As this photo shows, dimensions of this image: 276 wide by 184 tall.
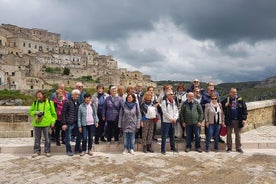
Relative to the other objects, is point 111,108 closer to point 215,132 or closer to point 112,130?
point 112,130

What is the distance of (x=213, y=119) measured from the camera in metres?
7.82

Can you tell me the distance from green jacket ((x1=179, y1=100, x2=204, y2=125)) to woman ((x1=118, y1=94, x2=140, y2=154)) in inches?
55.1

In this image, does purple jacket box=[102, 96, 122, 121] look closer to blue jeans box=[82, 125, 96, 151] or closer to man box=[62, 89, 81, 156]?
blue jeans box=[82, 125, 96, 151]

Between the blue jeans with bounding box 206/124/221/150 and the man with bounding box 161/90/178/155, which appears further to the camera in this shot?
the blue jeans with bounding box 206/124/221/150

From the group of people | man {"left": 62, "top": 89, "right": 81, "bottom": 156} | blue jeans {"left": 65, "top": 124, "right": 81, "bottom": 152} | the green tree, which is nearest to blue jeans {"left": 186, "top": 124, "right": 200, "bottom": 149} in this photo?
the group of people

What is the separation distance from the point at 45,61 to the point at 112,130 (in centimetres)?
7800

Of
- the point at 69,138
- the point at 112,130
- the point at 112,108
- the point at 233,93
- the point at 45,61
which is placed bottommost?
the point at 69,138

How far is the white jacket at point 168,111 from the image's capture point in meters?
7.60

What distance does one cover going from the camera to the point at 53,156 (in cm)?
706

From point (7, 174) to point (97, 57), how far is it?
101919 mm

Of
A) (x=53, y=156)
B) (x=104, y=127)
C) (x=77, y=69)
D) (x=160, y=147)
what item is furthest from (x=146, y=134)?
(x=77, y=69)

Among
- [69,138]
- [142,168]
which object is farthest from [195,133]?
[69,138]

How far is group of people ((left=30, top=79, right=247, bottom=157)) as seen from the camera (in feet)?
23.8

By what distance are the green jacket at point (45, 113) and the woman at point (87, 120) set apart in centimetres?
79
